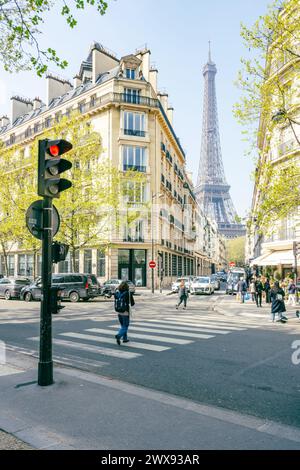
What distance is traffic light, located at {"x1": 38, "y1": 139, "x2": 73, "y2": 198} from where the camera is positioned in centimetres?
565

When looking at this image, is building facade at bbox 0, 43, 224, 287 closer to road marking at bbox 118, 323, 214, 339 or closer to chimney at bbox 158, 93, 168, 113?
chimney at bbox 158, 93, 168, 113

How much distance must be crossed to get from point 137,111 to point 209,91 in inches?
6055

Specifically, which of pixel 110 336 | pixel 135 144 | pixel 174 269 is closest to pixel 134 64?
pixel 135 144

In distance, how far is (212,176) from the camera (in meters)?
159

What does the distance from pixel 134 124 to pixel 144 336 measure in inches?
1289

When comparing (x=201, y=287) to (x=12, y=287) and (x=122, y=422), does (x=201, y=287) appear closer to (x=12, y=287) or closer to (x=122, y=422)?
(x=12, y=287)

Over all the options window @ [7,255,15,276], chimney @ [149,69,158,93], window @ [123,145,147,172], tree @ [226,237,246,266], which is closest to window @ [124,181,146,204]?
window @ [123,145,147,172]

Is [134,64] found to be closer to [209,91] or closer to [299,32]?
[299,32]

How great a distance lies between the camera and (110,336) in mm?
10172

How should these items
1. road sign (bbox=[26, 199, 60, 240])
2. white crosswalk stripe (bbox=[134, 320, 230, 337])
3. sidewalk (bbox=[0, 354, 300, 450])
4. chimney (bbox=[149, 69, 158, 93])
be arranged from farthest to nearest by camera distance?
1. chimney (bbox=[149, 69, 158, 93])
2. white crosswalk stripe (bbox=[134, 320, 230, 337])
3. road sign (bbox=[26, 199, 60, 240])
4. sidewalk (bbox=[0, 354, 300, 450])

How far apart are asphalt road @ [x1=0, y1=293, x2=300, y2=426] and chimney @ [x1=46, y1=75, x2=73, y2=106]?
143ft

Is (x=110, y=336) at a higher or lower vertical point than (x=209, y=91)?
lower

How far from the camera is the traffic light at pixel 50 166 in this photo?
5652 mm

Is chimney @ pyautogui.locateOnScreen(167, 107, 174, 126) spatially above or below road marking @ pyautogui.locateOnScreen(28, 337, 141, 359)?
above
